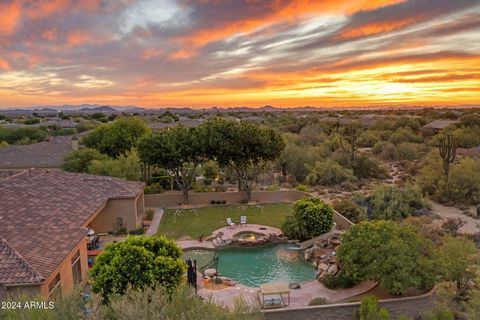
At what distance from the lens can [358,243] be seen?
15750 millimetres

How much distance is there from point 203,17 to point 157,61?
41.2 feet

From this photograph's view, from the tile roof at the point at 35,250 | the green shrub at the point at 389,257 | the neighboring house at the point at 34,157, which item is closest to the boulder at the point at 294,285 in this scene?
the green shrub at the point at 389,257

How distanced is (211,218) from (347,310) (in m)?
15.2

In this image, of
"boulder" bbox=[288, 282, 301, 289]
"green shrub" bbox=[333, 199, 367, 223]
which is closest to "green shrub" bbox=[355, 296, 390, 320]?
"boulder" bbox=[288, 282, 301, 289]

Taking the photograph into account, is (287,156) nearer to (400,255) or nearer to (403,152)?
(403,152)

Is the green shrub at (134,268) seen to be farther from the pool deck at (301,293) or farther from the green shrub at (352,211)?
the green shrub at (352,211)

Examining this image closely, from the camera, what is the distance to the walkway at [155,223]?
25.0m

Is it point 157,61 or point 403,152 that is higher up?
point 157,61

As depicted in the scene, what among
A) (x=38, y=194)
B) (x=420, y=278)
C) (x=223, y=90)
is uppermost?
(x=223, y=90)

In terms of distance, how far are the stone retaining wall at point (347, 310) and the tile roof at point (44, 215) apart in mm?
8330

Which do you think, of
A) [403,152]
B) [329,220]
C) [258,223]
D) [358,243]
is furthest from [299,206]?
[403,152]

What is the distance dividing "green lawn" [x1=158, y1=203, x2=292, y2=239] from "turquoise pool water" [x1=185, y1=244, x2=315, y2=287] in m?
3.10

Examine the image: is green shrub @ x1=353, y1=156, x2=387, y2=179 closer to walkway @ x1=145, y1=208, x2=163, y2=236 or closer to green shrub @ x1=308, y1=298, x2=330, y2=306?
walkway @ x1=145, y1=208, x2=163, y2=236

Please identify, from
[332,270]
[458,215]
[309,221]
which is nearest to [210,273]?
[332,270]
